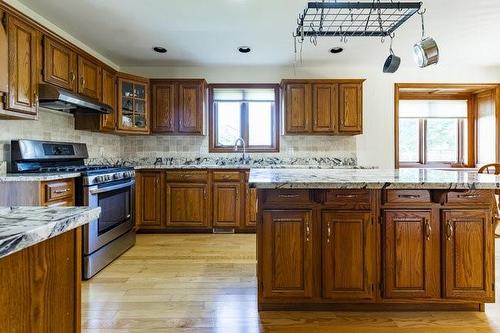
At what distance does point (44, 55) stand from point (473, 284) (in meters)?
3.78

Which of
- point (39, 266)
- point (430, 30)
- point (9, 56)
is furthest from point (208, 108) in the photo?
point (39, 266)

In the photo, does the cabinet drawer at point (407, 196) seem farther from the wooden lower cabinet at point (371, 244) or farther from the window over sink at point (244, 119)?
the window over sink at point (244, 119)

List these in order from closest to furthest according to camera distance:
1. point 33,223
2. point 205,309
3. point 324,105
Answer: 1. point 33,223
2. point 205,309
3. point 324,105

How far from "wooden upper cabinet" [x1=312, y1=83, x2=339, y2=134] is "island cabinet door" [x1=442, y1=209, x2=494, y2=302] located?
99.4 inches

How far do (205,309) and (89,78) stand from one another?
2.78 m

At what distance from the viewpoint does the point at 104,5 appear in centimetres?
286

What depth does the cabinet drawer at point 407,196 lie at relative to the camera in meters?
2.03

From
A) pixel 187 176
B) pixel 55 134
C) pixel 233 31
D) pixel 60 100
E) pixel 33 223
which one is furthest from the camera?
pixel 187 176

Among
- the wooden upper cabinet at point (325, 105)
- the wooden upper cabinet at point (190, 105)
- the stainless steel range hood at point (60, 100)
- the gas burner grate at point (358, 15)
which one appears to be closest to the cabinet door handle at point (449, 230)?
the gas burner grate at point (358, 15)

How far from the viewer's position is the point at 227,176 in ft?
13.8

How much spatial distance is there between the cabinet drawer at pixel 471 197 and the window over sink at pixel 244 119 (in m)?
2.96

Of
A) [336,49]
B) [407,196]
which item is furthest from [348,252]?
[336,49]

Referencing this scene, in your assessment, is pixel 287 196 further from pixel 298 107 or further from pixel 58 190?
pixel 298 107

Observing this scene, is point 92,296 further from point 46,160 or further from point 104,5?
point 104,5
